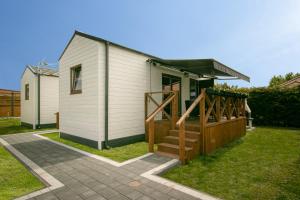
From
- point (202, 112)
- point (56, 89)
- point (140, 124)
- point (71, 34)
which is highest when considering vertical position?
point (71, 34)

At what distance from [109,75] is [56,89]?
7.46 metres

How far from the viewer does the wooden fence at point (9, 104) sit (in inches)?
762

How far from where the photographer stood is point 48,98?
38.1ft

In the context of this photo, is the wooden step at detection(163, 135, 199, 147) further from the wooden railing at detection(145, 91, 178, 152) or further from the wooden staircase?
the wooden railing at detection(145, 91, 178, 152)

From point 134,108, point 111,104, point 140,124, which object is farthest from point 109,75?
point 140,124

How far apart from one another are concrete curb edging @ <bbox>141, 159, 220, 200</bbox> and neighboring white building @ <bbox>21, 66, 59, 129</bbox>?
33.3ft

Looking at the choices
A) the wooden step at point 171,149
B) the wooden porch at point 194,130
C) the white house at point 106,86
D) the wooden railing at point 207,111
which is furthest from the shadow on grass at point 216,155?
the white house at point 106,86

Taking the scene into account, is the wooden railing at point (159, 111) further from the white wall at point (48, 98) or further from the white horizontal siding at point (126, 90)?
the white wall at point (48, 98)

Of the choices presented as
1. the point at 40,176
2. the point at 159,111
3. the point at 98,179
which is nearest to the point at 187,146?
the point at 159,111

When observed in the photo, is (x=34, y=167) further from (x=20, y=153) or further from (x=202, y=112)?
(x=202, y=112)

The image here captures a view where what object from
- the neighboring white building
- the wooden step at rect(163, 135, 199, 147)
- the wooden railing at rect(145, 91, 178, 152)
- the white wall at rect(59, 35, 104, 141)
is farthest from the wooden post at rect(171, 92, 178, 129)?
the neighboring white building

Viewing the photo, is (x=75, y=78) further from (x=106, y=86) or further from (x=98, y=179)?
(x=98, y=179)

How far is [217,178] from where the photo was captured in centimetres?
373

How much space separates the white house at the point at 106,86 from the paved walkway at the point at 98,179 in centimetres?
143
